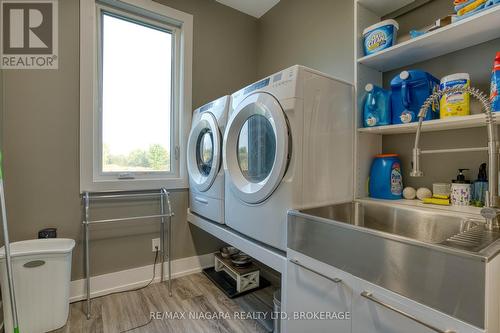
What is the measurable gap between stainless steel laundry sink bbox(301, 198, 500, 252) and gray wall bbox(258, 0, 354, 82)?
97 cm

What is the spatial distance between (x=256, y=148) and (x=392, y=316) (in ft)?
3.56

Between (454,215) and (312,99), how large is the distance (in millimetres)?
847

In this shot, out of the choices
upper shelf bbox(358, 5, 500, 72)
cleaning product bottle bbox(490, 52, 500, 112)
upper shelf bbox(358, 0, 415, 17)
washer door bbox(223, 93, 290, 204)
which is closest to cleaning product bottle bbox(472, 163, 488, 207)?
cleaning product bottle bbox(490, 52, 500, 112)

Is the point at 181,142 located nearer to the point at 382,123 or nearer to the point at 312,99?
the point at 312,99

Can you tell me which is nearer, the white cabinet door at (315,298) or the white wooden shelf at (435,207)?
the white cabinet door at (315,298)

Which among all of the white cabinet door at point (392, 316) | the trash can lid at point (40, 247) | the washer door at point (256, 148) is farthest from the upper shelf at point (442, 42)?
the trash can lid at point (40, 247)

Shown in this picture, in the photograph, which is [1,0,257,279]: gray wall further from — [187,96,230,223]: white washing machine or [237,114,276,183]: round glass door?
[237,114,276,183]: round glass door

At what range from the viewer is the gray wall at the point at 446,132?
4.00 ft

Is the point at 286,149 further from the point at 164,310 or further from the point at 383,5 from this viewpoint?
the point at 164,310

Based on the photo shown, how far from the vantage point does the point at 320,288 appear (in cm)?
105

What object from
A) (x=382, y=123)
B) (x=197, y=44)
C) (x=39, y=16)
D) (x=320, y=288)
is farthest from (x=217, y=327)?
(x=39, y=16)

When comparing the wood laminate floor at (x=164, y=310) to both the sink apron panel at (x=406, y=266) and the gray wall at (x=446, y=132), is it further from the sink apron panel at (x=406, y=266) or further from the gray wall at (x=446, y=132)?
the gray wall at (x=446, y=132)

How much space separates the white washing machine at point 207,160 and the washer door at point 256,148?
16 centimetres

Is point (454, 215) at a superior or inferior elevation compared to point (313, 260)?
superior
